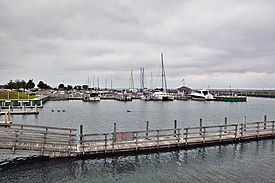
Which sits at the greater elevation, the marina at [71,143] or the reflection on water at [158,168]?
the marina at [71,143]

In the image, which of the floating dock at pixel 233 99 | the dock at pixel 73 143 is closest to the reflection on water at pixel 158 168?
the dock at pixel 73 143

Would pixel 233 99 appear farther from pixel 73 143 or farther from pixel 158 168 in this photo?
pixel 73 143

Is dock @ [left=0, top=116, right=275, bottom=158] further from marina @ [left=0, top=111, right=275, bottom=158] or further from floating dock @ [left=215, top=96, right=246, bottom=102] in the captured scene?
floating dock @ [left=215, top=96, right=246, bottom=102]

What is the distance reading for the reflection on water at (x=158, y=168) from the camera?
14.5 metres

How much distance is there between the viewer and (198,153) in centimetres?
2008

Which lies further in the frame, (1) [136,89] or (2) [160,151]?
(1) [136,89]

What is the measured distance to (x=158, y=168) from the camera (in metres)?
16.5

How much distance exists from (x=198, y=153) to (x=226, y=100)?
108 metres

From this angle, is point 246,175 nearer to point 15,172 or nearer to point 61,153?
point 61,153

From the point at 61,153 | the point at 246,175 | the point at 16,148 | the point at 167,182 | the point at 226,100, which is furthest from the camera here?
the point at 226,100

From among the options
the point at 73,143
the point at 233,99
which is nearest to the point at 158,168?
the point at 73,143

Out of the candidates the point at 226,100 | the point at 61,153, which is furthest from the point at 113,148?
the point at 226,100

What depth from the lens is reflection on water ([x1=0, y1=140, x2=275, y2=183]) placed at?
47.6ft

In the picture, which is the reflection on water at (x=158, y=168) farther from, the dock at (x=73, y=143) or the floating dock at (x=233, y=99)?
the floating dock at (x=233, y=99)
